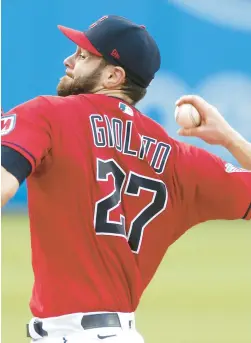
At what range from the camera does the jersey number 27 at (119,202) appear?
3.77 metres

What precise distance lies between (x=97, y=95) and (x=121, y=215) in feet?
1.69

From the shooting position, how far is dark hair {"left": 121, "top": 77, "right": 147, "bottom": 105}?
410 cm

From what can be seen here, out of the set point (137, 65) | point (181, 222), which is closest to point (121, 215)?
point (181, 222)

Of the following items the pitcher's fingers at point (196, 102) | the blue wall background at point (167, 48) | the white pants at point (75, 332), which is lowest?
the blue wall background at point (167, 48)

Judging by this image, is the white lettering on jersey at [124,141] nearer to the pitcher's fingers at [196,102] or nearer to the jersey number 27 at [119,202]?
the jersey number 27 at [119,202]

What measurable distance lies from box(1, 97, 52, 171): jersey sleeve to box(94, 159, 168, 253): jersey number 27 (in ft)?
1.08

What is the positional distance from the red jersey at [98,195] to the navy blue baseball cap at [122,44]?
0.21 m

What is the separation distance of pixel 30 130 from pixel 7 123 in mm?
102

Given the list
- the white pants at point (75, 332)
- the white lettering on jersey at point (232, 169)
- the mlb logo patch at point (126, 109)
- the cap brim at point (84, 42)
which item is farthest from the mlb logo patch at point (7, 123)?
the white lettering on jersey at point (232, 169)

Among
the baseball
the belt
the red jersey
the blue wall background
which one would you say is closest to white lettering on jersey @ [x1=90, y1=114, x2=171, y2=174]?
the red jersey

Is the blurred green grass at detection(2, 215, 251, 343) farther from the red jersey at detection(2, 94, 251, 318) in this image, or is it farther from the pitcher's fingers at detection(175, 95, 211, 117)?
the pitcher's fingers at detection(175, 95, 211, 117)

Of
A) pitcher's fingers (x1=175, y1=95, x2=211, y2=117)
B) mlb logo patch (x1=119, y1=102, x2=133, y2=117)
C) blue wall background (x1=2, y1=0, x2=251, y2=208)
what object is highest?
pitcher's fingers (x1=175, y1=95, x2=211, y2=117)

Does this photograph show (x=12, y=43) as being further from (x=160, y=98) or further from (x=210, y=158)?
(x=210, y=158)

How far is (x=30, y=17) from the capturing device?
48.3ft
